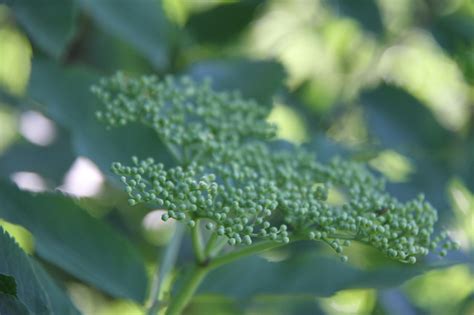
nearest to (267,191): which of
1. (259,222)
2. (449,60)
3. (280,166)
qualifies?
(259,222)

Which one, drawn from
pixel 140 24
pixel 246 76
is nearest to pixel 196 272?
pixel 246 76

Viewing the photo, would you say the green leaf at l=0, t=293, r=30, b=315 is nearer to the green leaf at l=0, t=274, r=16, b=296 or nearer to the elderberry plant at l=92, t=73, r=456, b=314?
the green leaf at l=0, t=274, r=16, b=296

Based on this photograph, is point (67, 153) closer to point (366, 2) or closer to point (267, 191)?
point (366, 2)

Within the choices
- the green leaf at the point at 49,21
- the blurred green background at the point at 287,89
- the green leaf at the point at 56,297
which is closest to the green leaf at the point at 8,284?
the green leaf at the point at 56,297

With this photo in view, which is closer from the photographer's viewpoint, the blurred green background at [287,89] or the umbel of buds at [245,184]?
the umbel of buds at [245,184]

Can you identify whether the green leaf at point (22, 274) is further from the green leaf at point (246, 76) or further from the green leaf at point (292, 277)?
the green leaf at point (246, 76)

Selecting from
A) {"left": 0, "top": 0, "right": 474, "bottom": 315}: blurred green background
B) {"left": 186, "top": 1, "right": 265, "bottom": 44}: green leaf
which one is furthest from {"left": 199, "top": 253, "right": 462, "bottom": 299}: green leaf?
{"left": 186, "top": 1, "right": 265, "bottom": 44}: green leaf
